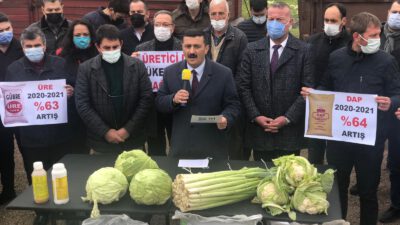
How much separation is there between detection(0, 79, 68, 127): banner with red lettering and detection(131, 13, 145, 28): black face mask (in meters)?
1.65

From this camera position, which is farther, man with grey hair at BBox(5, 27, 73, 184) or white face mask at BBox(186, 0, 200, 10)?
white face mask at BBox(186, 0, 200, 10)

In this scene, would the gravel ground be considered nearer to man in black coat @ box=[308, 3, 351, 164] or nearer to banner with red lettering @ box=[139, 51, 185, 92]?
man in black coat @ box=[308, 3, 351, 164]

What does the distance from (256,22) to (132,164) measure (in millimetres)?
3583

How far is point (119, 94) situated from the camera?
4.95 m

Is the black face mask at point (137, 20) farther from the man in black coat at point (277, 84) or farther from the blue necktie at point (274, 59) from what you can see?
the blue necktie at point (274, 59)

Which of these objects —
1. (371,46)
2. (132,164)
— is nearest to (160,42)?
(132,164)

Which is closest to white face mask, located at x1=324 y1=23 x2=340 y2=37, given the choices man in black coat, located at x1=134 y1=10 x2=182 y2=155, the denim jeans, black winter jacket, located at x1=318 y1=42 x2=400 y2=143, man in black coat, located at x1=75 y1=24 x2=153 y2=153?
black winter jacket, located at x1=318 y1=42 x2=400 y2=143

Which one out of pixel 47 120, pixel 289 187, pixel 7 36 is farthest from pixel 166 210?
pixel 7 36

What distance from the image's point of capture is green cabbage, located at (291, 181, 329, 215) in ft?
10.6

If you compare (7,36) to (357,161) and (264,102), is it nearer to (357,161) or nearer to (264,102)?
(264,102)

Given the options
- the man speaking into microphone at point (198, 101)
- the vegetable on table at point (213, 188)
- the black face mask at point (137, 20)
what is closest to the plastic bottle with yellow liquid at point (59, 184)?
the vegetable on table at point (213, 188)

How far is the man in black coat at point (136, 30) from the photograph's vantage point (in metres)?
6.18

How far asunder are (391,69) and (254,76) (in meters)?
1.37

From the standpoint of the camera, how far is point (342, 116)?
433 centimetres
